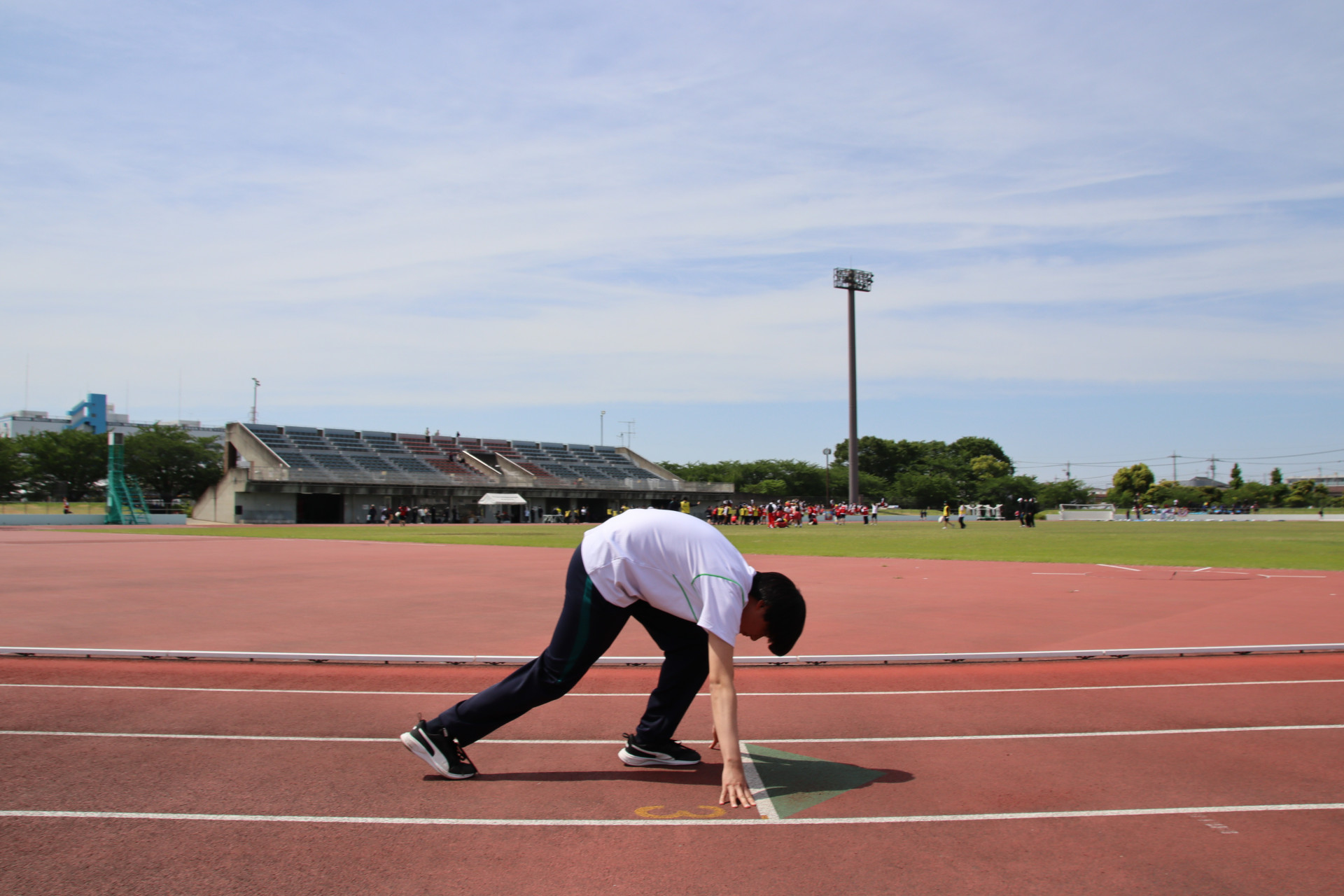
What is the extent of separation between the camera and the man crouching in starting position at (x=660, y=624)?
4328mm

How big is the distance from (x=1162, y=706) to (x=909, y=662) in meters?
2.35

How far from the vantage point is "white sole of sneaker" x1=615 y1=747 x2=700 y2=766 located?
17.1ft

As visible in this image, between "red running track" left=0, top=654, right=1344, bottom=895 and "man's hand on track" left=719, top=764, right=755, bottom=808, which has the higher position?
"man's hand on track" left=719, top=764, right=755, bottom=808

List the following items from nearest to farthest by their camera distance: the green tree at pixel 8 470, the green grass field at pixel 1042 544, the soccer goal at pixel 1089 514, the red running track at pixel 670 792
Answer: the red running track at pixel 670 792
the green grass field at pixel 1042 544
the soccer goal at pixel 1089 514
the green tree at pixel 8 470

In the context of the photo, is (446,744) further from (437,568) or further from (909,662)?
(437,568)

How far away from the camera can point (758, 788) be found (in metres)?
4.93

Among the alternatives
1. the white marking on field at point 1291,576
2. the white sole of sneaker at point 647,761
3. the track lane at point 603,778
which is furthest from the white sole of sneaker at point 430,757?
the white marking on field at point 1291,576

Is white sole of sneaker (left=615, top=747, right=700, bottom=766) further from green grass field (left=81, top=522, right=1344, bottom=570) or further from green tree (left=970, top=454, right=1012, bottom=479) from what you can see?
green tree (left=970, top=454, right=1012, bottom=479)

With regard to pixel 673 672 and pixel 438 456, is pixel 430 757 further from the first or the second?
pixel 438 456

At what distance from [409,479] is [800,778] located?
233 ft

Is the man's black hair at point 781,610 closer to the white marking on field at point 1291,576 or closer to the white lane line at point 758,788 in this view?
the white lane line at point 758,788

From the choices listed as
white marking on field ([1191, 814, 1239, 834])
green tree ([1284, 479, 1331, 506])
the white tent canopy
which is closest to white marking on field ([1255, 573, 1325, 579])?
white marking on field ([1191, 814, 1239, 834])

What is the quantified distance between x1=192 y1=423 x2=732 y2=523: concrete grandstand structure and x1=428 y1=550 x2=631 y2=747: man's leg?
52754 mm

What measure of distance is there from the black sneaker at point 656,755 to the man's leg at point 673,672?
0.13ft
